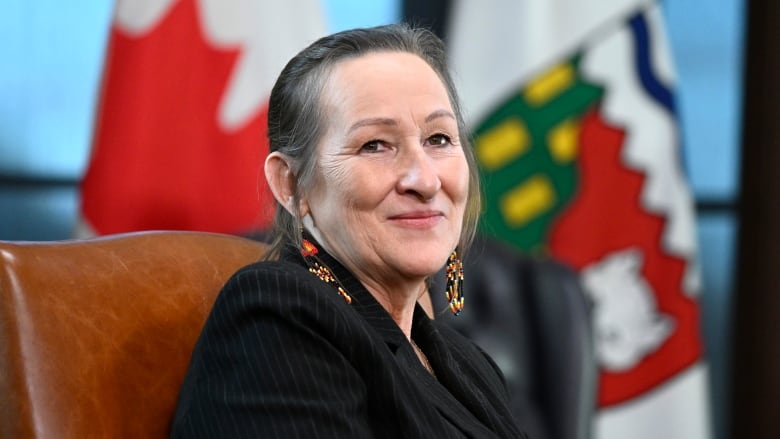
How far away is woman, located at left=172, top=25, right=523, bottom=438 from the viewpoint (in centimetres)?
127

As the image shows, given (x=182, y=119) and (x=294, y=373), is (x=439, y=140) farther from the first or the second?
(x=182, y=119)

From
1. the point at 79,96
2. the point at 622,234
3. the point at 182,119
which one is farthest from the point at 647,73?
the point at 79,96

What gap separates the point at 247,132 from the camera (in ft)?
9.50

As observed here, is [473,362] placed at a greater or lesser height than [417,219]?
lesser

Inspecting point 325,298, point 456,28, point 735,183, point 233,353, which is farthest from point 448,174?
point 735,183

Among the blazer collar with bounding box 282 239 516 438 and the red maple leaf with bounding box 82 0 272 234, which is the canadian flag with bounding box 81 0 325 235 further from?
the blazer collar with bounding box 282 239 516 438

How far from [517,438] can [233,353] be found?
54cm

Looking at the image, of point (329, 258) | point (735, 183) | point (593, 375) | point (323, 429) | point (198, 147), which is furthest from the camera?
point (735, 183)

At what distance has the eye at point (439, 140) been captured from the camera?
1.55 m

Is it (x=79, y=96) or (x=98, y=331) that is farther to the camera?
(x=79, y=96)

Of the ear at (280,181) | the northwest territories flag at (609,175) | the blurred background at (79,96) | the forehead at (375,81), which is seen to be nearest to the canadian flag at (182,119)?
the blurred background at (79,96)

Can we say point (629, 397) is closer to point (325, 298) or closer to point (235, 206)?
point (235, 206)

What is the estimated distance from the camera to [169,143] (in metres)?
2.82

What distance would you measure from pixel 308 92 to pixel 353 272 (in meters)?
0.27
